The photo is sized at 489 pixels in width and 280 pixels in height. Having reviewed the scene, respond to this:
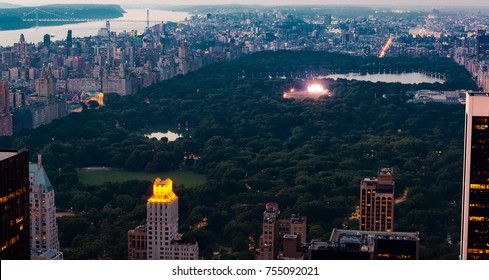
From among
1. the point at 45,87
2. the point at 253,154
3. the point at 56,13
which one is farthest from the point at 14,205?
the point at 56,13

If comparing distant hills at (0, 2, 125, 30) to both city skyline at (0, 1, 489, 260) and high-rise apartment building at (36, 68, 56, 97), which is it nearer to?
city skyline at (0, 1, 489, 260)

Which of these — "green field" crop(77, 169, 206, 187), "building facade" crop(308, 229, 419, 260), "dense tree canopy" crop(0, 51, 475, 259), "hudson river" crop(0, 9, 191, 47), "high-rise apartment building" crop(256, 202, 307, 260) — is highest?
"hudson river" crop(0, 9, 191, 47)

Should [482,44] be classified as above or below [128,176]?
above

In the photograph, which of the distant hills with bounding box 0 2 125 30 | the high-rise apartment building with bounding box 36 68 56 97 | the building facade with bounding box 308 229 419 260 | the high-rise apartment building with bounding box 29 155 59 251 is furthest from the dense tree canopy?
the distant hills with bounding box 0 2 125 30

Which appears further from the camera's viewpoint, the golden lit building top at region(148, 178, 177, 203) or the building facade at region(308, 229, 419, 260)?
the golden lit building top at region(148, 178, 177, 203)

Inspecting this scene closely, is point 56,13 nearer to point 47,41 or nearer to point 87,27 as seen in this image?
point 47,41

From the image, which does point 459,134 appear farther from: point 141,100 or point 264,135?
point 141,100

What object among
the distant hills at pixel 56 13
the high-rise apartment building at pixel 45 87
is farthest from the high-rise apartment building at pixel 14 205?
the distant hills at pixel 56 13

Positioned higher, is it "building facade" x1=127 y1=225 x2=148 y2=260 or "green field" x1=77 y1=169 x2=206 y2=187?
"building facade" x1=127 y1=225 x2=148 y2=260
